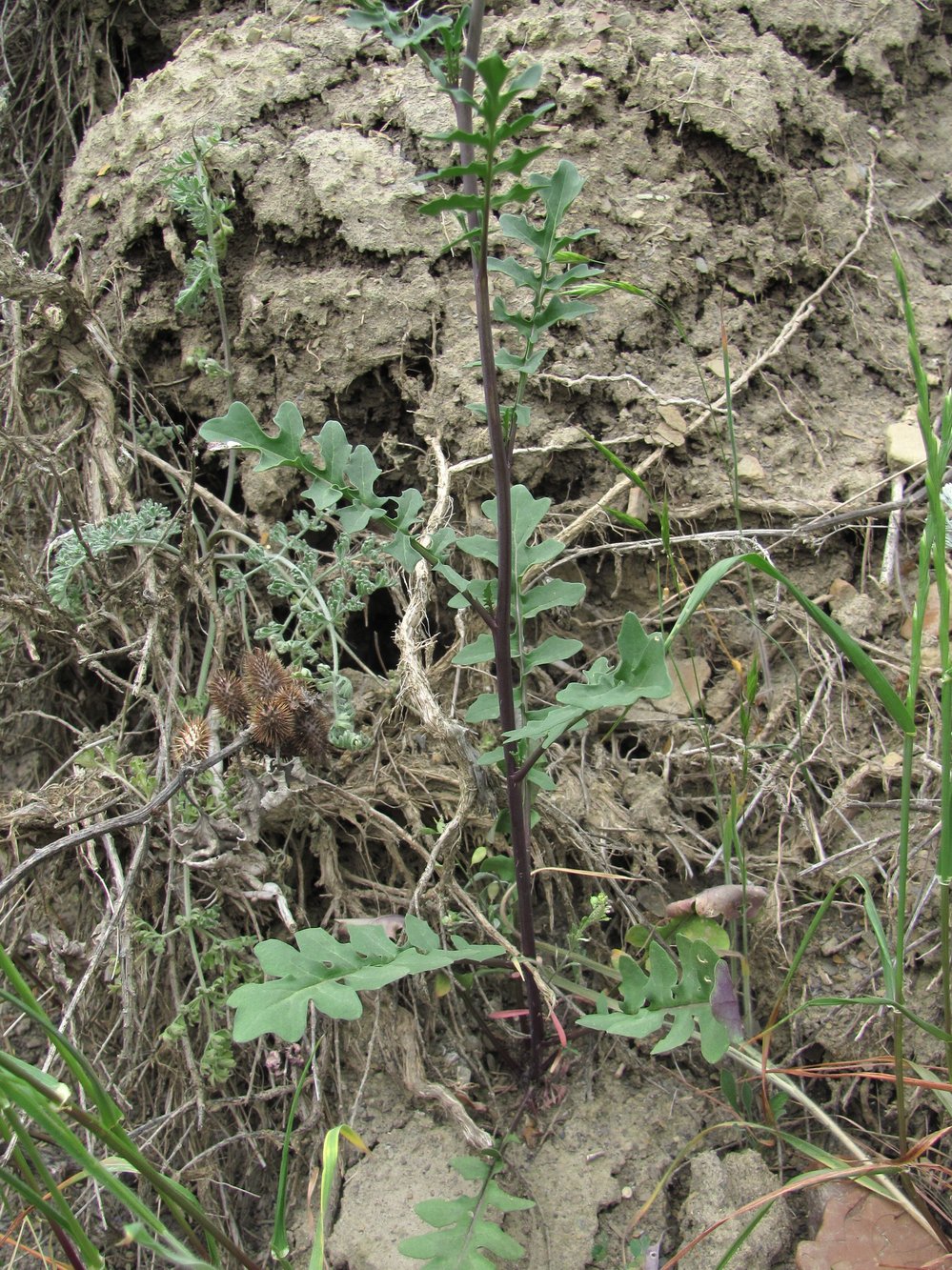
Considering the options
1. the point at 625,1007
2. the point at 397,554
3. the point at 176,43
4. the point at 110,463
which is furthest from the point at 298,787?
the point at 176,43

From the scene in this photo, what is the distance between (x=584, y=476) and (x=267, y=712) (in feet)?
3.66

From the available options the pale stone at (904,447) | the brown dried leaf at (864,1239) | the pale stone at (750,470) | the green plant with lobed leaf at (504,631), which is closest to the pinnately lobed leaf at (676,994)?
the green plant with lobed leaf at (504,631)

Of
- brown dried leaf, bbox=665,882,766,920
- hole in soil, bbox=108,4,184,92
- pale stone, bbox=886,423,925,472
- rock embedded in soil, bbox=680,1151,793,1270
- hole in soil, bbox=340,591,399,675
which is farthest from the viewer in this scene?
hole in soil, bbox=108,4,184,92

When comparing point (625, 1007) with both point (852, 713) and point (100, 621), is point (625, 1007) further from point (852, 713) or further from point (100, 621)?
point (100, 621)

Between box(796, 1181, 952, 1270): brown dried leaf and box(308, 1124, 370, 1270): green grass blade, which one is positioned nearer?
box(308, 1124, 370, 1270): green grass blade

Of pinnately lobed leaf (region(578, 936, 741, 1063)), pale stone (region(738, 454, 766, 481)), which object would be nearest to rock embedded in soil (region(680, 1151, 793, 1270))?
pinnately lobed leaf (region(578, 936, 741, 1063))

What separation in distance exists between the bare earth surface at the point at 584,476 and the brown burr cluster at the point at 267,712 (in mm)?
123

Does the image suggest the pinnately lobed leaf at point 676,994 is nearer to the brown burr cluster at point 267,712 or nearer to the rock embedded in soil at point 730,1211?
the rock embedded in soil at point 730,1211

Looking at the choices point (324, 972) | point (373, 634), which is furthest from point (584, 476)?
point (324, 972)

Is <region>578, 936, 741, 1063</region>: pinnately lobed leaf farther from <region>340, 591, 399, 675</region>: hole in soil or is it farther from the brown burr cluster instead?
<region>340, 591, 399, 675</region>: hole in soil

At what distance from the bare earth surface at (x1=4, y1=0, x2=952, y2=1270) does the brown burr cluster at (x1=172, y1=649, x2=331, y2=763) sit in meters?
0.12

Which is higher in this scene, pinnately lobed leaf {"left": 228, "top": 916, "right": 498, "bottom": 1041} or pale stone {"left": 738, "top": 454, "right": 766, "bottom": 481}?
pale stone {"left": 738, "top": 454, "right": 766, "bottom": 481}

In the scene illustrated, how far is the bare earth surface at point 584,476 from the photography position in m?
2.01

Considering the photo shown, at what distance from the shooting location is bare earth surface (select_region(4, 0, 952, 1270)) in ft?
6.59
